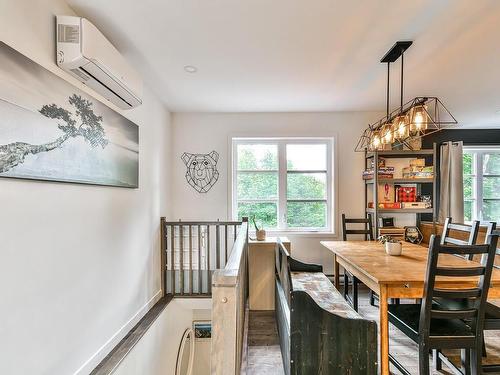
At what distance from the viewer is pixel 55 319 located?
169 cm

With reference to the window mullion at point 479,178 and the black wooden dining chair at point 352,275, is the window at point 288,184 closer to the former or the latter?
the black wooden dining chair at point 352,275

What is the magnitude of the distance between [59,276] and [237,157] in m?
2.92

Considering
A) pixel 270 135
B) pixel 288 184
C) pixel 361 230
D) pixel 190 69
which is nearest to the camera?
pixel 190 69

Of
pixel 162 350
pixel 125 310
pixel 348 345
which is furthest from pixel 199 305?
pixel 348 345

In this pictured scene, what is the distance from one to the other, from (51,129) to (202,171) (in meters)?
2.55

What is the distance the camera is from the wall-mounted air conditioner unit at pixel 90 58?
1.69m

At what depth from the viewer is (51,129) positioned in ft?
5.38

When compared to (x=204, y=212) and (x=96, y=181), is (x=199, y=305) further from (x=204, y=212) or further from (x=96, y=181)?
(x=96, y=181)

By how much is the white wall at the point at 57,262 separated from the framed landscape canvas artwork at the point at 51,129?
8 cm

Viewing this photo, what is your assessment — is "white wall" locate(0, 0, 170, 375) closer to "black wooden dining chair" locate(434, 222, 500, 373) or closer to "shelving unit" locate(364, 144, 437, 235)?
"black wooden dining chair" locate(434, 222, 500, 373)

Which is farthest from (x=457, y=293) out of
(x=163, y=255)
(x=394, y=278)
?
(x=163, y=255)

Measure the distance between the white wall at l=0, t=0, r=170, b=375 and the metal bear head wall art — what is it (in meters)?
1.36

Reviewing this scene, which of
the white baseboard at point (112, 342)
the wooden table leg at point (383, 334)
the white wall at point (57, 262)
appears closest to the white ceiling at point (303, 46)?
the white wall at point (57, 262)

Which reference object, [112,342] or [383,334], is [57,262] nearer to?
[112,342]
